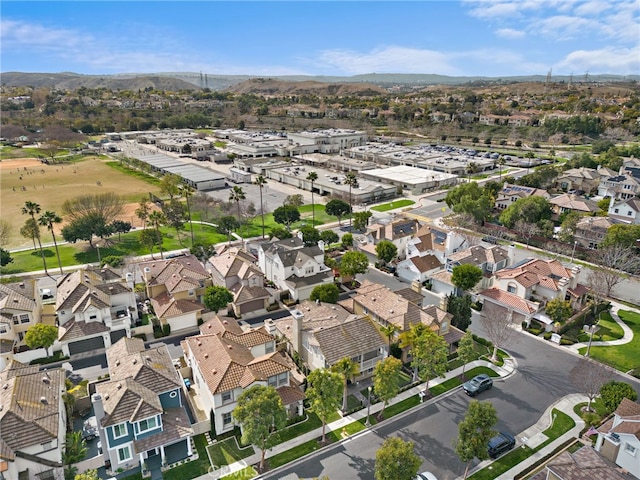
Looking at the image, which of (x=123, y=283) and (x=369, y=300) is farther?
(x=123, y=283)

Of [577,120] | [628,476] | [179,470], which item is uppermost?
[577,120]

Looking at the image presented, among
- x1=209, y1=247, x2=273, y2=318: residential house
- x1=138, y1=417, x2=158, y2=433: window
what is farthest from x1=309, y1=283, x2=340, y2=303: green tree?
x1=138, y1=417, x2=158, y2=433: window

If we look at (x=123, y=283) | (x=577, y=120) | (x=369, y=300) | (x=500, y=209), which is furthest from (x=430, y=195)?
(x=577, y=120)

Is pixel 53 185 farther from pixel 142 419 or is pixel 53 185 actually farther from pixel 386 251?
pixel 142 419

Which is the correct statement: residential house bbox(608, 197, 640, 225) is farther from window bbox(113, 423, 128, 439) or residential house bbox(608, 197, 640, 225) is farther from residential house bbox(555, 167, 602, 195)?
window bbox(113, 423, 128, 439)

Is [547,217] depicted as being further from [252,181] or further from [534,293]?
[252,181]

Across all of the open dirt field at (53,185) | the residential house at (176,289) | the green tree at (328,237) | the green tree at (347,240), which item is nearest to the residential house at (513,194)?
the green tree at (347,240)
